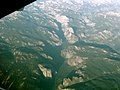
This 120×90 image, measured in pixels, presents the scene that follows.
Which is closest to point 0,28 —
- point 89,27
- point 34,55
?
point 34,55

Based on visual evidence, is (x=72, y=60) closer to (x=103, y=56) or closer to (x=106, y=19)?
(x=103, y=56)

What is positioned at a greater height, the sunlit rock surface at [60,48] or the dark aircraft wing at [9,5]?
the dark aircraft wing at [9,5]

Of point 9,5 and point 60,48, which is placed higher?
point 9,5

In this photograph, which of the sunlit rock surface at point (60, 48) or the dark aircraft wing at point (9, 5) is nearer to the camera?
the dark aircraft wing at point (9, 5)

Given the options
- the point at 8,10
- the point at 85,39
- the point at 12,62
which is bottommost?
the point at 85,39

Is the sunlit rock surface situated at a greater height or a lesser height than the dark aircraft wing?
lesser

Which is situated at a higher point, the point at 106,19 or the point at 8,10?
the point at 8,10

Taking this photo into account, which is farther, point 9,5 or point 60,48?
point 60,48

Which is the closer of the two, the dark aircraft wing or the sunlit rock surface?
the dark aircraft wing
